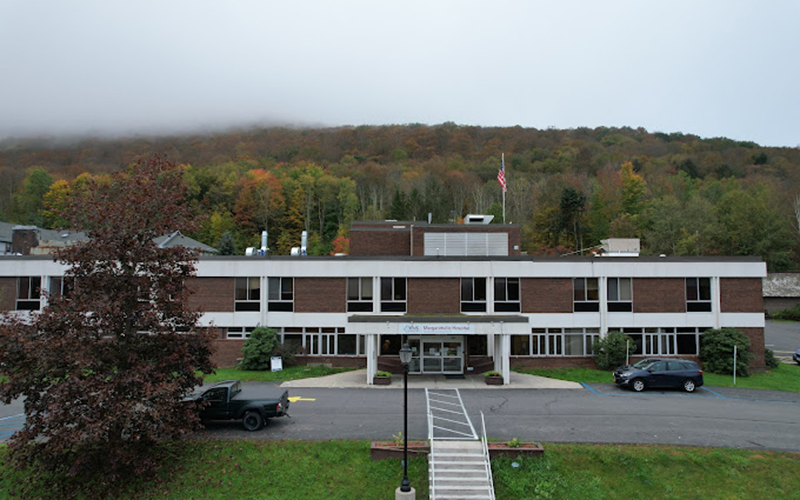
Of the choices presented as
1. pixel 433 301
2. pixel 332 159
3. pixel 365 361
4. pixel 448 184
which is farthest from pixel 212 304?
pixel 332 159

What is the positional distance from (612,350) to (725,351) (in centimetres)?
596

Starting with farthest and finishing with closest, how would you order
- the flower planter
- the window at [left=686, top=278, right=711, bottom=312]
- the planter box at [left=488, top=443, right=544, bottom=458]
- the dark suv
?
the window at [left=686, top=278, right=711, bottom=312] < the flower planter < the dark suv < the planter box at [left=488, top=443, right=544, bottom=458]

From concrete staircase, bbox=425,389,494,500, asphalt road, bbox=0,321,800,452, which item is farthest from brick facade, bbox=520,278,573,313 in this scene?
concrete staircase, bbox=425,389,494,500

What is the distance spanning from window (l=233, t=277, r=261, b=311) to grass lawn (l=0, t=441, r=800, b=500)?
13814 millimetres

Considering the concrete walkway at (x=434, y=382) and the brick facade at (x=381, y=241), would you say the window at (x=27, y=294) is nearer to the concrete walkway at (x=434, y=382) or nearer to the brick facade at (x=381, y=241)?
the concrete walkway at (x=434, y=382)

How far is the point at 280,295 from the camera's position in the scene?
2870cm

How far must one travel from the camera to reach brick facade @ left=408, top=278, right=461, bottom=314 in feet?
93.6

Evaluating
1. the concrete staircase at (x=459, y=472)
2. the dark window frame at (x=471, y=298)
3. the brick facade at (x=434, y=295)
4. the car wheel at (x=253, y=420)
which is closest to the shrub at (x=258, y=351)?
the brick facade at (x=434, y=295)

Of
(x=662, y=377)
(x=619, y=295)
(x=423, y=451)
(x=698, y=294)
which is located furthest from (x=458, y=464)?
(x=698, y=294)

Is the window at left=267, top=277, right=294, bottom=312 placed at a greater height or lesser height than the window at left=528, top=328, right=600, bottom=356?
greater

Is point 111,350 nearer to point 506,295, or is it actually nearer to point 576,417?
point 576,417

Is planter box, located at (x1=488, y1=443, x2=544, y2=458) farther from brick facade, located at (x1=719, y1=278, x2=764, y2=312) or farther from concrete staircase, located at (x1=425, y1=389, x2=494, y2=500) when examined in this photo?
brick facade, located at (x1=719, y1=278, x2=764, y2=312)

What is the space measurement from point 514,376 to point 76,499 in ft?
63.3

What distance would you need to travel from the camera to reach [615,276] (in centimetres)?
2838
